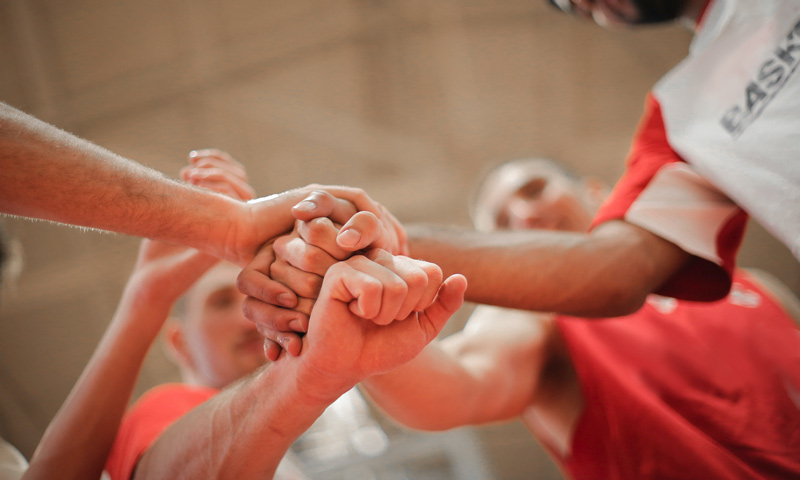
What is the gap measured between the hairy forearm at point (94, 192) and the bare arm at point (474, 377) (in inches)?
19.7

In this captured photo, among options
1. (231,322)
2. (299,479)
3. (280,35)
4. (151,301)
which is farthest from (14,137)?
(280,35)

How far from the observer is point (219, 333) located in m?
1.94

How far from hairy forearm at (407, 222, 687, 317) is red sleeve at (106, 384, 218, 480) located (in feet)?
2.67

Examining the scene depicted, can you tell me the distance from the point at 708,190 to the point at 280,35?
13.9 ft

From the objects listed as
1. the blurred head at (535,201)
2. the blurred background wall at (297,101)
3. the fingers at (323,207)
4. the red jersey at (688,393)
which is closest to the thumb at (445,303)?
the fingers at (323,207)

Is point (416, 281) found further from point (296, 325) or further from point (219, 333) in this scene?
point (219, 333)

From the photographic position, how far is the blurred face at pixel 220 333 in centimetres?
193

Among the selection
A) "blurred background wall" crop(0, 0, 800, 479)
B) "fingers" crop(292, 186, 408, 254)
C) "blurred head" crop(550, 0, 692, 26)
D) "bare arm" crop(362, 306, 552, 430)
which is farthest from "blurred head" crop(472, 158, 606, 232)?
"blurred background wall" crop(0, 0, 800, 479)

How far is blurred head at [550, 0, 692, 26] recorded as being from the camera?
4.83 ft

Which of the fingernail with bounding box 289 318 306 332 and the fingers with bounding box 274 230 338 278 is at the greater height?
the fingers with bounding box 274 230 338 278

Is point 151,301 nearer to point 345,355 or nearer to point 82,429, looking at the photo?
point 82,429

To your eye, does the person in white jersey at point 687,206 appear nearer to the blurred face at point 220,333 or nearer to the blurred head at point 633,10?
the blurred head at point 633,10

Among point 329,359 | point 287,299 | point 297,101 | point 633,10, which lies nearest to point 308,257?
point 287,299

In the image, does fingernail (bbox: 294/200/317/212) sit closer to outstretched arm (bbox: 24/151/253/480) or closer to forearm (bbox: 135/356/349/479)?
forearm (bbox: 135/356/349/479)
